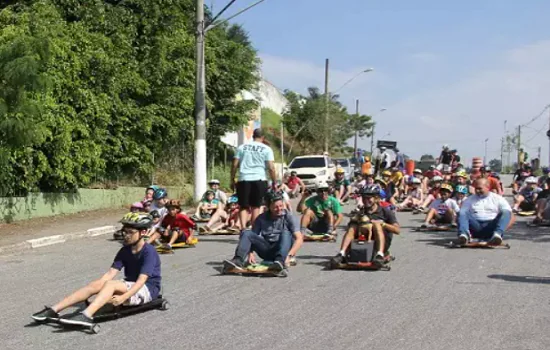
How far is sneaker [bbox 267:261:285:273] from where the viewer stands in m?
9.56

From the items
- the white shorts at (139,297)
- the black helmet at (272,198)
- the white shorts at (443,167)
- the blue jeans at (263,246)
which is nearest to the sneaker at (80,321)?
the white shorts at (139,297)

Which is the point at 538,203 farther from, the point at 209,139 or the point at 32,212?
the point at 209,139

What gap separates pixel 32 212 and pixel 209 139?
1629 cm

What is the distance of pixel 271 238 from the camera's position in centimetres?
1009

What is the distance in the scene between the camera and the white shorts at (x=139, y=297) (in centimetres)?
724

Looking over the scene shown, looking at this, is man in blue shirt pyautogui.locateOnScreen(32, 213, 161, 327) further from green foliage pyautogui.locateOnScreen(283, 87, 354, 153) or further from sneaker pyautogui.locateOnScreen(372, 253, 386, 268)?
green foliage pyautogui.locateOnScreen(283, 87, 354, 153)

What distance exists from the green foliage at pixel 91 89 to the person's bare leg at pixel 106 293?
23.7ft

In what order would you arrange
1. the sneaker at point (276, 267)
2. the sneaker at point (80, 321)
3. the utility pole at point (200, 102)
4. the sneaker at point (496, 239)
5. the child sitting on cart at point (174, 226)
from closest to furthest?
1. the sneaker at point (80, 321)
2. the sneaker at point (276, 267)
3. the sneaker at point (496, 239)
4. the child sitting on cart at point (174, 226)
5. the utility pole at point (200, 102)

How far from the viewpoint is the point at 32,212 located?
1667 centimetres

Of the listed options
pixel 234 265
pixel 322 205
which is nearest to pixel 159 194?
pixel 322 205

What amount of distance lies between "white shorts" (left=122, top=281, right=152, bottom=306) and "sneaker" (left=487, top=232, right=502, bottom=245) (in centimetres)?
728

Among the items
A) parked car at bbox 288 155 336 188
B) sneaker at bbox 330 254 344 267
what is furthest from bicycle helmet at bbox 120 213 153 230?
parked car at bbox 288 155 336 188

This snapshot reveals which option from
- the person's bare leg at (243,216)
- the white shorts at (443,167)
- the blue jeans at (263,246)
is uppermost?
the white shorts at (443,167)

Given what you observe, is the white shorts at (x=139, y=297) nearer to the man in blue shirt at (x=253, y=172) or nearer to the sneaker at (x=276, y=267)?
the sneaker at (x=276, y=267)
